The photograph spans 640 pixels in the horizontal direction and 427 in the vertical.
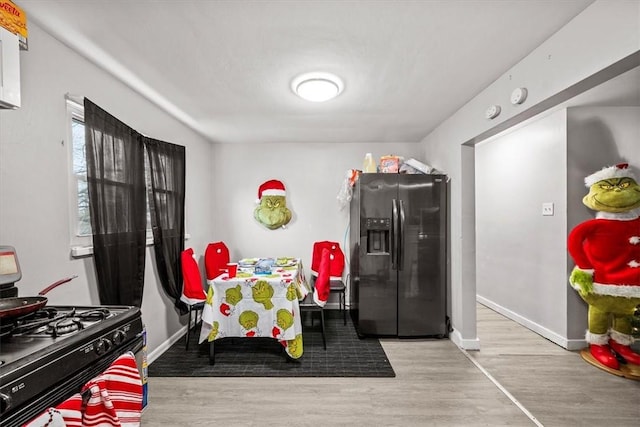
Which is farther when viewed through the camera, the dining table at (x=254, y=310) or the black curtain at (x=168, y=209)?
the black curtain at (x=168, y=209)

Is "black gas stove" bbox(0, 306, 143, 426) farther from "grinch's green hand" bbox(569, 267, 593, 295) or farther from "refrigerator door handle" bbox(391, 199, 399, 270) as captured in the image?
"grinch's green hand" bbox(569, 267, 593, 295)

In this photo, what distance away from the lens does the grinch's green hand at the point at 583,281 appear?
258 cm

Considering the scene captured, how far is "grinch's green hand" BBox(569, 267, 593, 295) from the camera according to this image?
2.58m

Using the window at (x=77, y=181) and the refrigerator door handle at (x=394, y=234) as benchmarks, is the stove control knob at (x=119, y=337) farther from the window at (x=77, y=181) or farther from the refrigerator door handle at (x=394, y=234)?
the refrigerator door handle at (x=394, y=234)

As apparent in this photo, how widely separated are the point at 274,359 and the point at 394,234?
1727mm

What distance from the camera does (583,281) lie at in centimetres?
259

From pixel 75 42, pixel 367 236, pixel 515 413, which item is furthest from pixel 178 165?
pixel 515 413

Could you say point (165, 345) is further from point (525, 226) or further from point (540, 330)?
point (525, 226)

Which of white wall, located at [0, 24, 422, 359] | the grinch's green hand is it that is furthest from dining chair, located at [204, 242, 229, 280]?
the grinch's green hand

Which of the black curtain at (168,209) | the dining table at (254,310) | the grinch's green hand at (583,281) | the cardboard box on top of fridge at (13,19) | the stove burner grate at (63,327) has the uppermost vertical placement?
the cardboard box on top of fridge at (13,19)

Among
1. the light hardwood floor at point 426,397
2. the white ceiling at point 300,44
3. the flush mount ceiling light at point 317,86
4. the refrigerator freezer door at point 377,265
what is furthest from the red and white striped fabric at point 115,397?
the refrigerator freezer door at point 377,265

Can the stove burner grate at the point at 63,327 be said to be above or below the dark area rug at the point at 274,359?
above

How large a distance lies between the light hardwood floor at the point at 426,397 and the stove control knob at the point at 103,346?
1.11 metres

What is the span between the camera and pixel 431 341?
10.4ft
